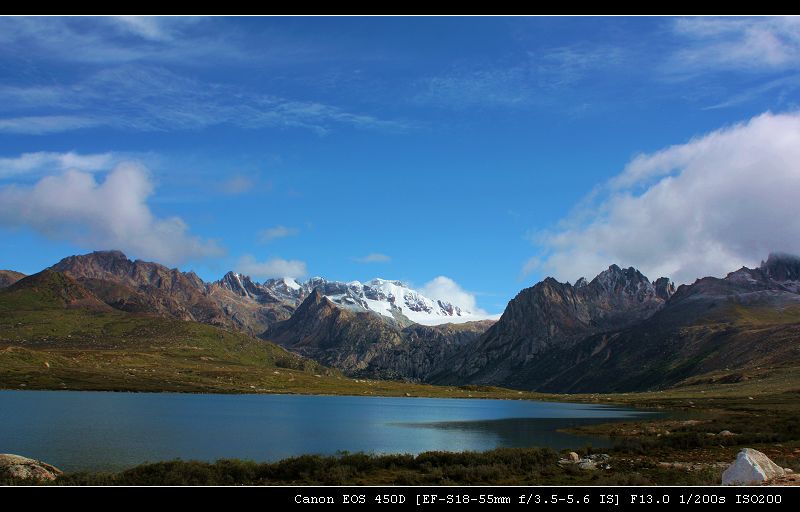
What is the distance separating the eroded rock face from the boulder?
4399 cm

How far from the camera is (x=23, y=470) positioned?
43844 millimetres

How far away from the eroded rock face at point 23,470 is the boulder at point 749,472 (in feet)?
144

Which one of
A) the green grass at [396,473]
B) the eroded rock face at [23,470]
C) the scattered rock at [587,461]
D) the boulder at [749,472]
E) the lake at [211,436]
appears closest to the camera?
the boulder at [749,472]

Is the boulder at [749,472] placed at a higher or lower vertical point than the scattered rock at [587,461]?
higher

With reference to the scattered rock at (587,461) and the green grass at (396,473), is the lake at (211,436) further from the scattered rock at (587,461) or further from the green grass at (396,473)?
the scattered rock at (587,461)

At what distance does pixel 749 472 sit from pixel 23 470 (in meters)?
47.7

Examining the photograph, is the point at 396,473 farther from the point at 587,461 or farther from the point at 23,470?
the point at 23,470

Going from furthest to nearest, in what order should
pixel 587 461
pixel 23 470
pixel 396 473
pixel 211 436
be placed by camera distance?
pixel 211 436 < pixel 587 461 < pixel 396 473 < pixel 23 470

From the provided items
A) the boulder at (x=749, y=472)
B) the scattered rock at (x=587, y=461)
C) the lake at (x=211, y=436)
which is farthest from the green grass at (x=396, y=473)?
the lake at (x=211, y=436)

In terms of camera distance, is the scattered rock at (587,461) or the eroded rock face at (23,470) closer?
the eroded rock face at (23,470)

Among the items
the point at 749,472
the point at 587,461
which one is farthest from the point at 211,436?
the point at 749,472

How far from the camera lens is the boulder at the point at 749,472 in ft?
114
